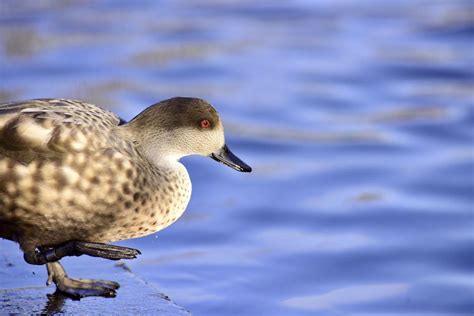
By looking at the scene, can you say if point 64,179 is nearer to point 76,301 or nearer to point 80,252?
point 80,252

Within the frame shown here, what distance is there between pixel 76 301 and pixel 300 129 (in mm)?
4983

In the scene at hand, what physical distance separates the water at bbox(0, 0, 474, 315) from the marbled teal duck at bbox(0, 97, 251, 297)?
2.44 feet

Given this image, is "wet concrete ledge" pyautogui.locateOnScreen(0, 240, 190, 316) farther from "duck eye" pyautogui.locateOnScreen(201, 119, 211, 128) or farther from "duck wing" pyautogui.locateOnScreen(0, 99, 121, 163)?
"duck eye" pyautogui.locateOnScreen(201, 119, 211, 128)

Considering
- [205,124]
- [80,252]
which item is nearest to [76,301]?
[80,252]

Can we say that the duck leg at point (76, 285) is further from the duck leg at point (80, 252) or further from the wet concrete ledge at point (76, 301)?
the duck leg at point (80, 252)

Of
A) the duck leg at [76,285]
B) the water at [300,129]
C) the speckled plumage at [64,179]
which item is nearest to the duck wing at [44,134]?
the speckled plumage at [64,179]

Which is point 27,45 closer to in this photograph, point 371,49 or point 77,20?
point 77,20

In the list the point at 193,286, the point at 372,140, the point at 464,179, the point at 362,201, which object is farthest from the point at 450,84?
the point at 193,286

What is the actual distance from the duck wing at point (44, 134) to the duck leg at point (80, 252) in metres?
0.38

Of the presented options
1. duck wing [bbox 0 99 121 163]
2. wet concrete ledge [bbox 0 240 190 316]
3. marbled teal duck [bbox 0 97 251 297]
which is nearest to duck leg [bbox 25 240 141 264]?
marbled teal duck [bbox 0 97 251 297]

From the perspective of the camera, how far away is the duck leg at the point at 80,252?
487 centimetres

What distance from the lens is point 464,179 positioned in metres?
8.73

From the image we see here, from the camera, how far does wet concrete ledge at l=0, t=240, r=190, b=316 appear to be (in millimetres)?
4918

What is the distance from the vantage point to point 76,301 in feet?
16.6
